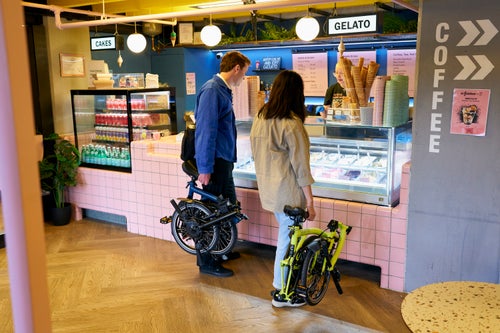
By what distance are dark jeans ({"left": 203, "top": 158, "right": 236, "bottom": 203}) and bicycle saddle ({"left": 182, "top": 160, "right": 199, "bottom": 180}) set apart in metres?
0.15

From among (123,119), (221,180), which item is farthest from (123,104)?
(221,180)

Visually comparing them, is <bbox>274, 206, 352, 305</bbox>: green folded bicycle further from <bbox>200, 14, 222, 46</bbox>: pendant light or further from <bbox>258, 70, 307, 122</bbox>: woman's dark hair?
<bbox>200, 14, 222, 46</bbox>: pendant light

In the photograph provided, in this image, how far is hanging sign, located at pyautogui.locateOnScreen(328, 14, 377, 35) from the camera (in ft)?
19.0

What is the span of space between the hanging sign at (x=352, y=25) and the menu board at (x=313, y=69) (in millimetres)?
3257

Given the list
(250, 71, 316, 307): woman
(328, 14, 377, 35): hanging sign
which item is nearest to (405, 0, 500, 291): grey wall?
(250, 71, 316, 307): woman

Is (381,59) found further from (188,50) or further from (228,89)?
(228,89)

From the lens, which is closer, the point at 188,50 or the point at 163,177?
the point at 163,177

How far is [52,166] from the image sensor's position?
6027mm

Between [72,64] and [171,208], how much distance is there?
2.83 m

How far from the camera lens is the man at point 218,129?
166 inches

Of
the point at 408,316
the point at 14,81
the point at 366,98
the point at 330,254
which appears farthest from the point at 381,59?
the point at 14,81

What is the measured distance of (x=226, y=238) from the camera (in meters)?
4.50

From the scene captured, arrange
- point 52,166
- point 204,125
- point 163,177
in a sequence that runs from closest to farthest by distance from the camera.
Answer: point 204,125, point 163,177, point 52,166

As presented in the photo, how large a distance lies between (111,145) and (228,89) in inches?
105
